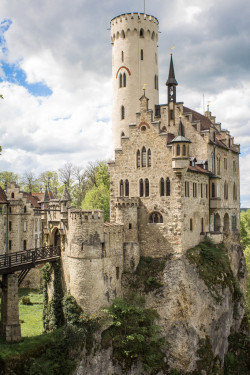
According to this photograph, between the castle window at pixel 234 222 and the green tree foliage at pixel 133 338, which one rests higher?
the castle window at pixel 234 222

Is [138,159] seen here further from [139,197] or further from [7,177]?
[7,177]

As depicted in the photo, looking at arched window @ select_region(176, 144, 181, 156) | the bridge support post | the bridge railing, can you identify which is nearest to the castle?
arched window @ select_region(176, 144, 181, 156)

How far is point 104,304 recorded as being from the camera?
29516 millimetres

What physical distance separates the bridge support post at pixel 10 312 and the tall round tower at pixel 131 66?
2023 centimetres

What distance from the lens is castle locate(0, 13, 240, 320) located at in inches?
1169

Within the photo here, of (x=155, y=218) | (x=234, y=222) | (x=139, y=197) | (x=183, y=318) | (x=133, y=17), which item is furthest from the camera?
(x=234, y=222)

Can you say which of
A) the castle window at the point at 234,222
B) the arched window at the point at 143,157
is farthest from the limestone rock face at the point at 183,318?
the castle window at the point at 234,222

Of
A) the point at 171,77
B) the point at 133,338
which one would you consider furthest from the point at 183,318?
the point at 171,77

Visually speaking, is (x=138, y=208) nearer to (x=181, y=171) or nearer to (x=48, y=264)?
(x=181, y=171)

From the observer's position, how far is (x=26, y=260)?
30297 mm

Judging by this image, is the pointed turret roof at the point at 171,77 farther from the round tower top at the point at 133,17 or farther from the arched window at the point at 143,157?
the arched window at the point at 143,157

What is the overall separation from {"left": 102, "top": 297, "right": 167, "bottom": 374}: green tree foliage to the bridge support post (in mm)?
6838

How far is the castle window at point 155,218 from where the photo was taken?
33938 mm

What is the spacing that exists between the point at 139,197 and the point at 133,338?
12.7 meters
